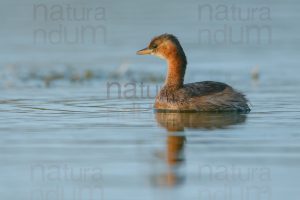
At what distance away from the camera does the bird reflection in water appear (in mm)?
9661

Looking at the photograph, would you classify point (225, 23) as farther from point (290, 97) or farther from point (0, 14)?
point (290, 97)

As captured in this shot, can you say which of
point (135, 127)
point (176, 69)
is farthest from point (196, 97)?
point (135, 127)

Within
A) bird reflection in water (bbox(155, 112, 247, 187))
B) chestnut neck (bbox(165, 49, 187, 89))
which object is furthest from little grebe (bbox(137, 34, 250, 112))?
bird reflection in water (bbox(155, 112, 247, 187))

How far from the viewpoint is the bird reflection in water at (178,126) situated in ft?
31.7

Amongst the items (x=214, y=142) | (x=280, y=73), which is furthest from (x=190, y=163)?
(x=280, y=73)

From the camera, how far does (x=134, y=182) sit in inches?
372

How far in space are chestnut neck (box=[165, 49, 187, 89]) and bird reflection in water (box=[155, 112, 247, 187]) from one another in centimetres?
88

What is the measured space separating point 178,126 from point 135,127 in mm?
638

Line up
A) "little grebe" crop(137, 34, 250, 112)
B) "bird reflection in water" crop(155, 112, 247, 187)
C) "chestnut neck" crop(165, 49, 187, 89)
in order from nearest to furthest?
"bird reflection in water" crop(155, 112, 247, 187), "little grebe" crop(137, 34, 250, 112), "chestnut neck" crop(165, 49, 187, 89)

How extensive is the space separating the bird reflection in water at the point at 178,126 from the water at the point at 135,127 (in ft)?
0.05

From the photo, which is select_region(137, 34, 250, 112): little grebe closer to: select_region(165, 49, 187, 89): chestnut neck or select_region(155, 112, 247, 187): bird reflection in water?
select_region(165, 49, 187, 89): chestnut neck

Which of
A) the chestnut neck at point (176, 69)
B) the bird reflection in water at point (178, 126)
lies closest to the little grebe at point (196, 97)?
the chestnut neck at point (176, 69)

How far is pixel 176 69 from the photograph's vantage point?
1570cm

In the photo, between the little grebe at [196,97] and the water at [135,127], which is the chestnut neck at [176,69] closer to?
the little grebe at [196,97]
